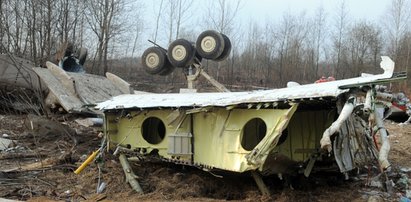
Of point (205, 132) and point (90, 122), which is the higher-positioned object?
point (205, 132)

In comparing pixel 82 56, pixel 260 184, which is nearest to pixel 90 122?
pixel 82 56

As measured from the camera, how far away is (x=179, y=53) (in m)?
15.0

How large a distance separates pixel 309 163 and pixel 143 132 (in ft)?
14.4

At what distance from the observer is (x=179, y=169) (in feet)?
36.0

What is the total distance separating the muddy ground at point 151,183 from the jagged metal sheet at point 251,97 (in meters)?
1.55

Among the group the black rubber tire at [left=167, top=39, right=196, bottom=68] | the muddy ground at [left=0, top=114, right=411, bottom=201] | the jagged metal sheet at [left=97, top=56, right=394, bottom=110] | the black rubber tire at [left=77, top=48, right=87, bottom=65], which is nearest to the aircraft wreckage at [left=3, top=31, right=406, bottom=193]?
the jagged metal sheet at [left=97, top=56, right=394, bottom=110]

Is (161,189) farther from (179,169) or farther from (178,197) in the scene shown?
(179,169)

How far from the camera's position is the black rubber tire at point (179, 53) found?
48.9 ft

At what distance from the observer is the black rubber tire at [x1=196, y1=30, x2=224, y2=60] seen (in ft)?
48.4

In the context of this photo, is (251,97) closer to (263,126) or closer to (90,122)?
(263,126)

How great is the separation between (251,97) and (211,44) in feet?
22.9

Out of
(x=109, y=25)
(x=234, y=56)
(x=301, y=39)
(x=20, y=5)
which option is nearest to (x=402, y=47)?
(x=301, y=39)

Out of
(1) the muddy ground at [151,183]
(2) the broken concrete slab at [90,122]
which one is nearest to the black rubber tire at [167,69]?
(2) the broken concrete slab at [90,122]

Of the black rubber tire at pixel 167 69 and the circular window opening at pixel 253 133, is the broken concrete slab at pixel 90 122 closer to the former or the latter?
the black rubber tire at pixel 167 69
